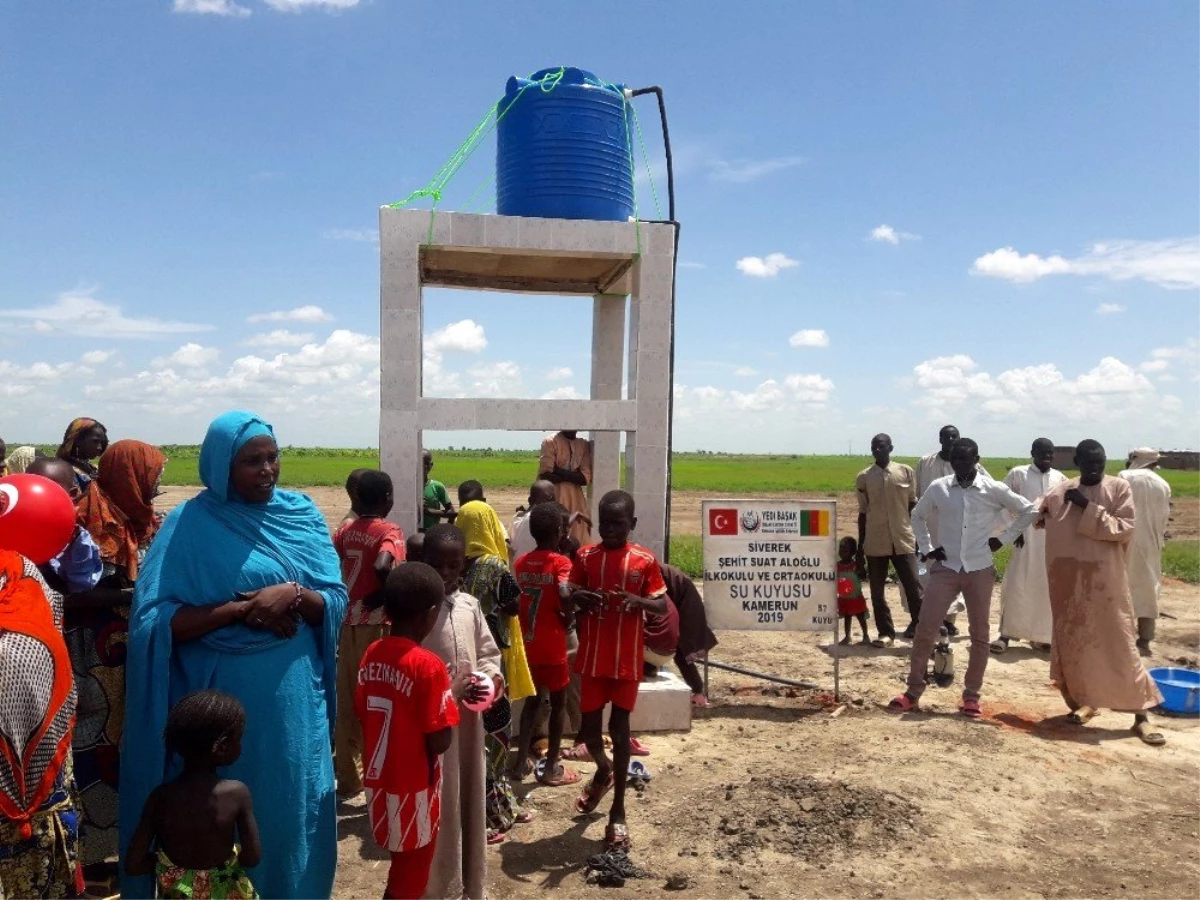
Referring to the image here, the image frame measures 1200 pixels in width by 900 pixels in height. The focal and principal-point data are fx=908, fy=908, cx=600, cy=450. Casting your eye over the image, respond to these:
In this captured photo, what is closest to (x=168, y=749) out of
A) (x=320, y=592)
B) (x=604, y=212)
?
(x=320, y=592)

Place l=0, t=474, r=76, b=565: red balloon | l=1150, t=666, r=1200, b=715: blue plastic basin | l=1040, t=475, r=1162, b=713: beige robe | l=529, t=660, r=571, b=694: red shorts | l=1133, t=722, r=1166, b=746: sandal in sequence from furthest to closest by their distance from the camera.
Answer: l=1150, t=666, r=1200, b=715: blue plastic basin
l=1040, t=475, r=1162, b=713: beige robe
l=1133, t=722, r=1166, b=746: sandal
l=529, t=660, r=571, b=694: red shorts
l=0, t=474, r=76, b=565: red balloon

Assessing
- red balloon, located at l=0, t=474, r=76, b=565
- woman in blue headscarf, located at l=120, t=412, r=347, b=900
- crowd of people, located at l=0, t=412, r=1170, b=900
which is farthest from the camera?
woman in blue headscarf, located at l=120, t=412, r=347, b=900

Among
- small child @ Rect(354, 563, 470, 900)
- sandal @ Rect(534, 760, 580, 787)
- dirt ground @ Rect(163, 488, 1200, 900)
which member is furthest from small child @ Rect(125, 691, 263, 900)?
sandal @ Rect(534, 760, 580, 787)

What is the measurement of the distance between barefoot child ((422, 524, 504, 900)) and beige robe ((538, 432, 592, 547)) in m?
3.53

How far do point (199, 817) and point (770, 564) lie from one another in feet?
17.2

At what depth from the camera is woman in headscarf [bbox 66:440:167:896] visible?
340 cm

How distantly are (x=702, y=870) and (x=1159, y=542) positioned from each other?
23.4ft

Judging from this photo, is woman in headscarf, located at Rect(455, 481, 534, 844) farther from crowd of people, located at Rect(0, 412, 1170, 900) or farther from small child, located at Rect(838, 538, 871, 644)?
small child, located at Rect(838, 538, 871, 644)

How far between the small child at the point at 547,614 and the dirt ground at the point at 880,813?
0.28 m

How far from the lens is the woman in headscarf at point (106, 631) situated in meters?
3.40

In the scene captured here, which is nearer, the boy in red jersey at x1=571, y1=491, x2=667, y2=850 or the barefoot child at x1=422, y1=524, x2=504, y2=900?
the barefoot child at x1=422, y1=524, x2=504, y2=900

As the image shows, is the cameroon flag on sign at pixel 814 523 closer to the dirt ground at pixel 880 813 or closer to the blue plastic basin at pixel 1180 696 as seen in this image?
the dirt ground at pixel 880 813

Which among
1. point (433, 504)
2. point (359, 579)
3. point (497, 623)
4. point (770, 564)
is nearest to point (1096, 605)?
point (770, 564)

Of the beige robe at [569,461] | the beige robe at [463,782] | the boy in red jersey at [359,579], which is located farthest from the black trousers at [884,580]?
the beige robe at [463,782]
